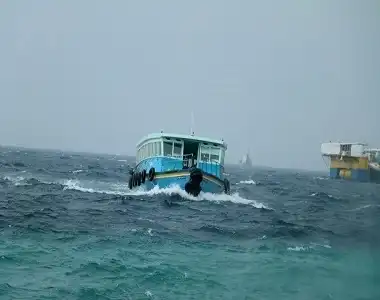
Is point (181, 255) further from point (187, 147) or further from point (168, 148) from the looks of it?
point (187, 147)

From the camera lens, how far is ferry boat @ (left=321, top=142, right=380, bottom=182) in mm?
89812

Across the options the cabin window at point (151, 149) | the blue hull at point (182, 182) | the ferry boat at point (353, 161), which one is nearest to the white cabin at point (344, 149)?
the ferry boat at point (353, 161)

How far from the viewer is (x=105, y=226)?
57.5 feet

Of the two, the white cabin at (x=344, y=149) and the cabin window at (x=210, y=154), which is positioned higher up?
the white cabin at (x=344, y=149)

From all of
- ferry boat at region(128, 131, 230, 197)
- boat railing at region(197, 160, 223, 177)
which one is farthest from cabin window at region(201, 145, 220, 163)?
boat railing at region(197, 160, 223, 177)

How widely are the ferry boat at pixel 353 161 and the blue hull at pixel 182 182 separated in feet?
213

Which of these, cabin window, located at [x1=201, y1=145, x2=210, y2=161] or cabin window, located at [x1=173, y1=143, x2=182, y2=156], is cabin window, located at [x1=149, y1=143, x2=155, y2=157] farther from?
cabin window, located at [x1=201, y1=145, x2=210, y2=161]

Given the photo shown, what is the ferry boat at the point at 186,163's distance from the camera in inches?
1115

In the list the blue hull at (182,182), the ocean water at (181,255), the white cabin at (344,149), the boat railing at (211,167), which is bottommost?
the ocean water at (181,255)

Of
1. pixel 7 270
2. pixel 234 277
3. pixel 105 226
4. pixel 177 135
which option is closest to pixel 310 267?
pixel 234 277

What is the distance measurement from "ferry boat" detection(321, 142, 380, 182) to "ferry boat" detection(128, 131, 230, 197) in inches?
2505

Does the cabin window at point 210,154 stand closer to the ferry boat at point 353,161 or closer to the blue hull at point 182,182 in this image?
the blue hull at point 182,182

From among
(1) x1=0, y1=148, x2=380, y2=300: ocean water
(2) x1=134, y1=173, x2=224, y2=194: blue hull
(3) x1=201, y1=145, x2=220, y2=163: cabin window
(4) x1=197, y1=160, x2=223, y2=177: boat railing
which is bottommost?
(1) x1=0, y1=148, x2=380, y2=300: ocean water

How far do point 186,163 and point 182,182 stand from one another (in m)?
2.94
